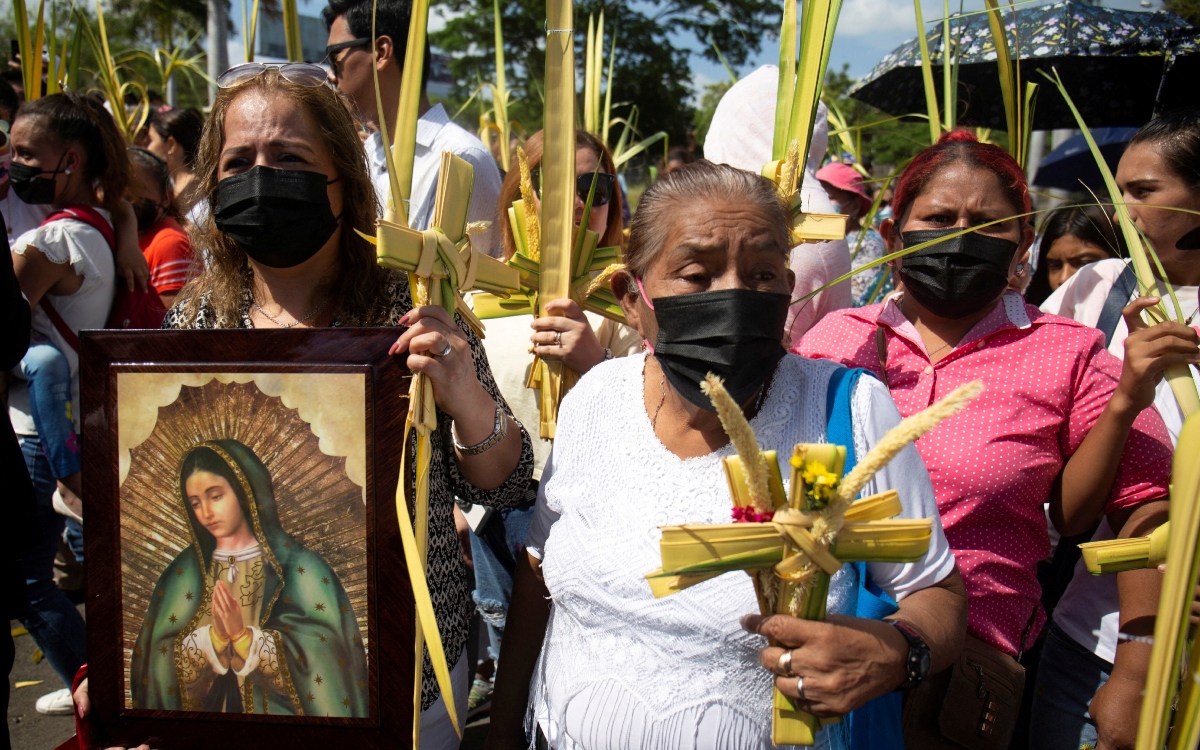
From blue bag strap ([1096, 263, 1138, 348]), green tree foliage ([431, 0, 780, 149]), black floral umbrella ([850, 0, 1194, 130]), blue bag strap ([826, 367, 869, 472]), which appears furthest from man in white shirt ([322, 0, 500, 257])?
green tree foliage ([431, 0, 780, 149])

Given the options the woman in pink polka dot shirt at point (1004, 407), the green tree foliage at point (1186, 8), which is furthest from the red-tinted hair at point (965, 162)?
the green tree foliage at point (1186, 8)

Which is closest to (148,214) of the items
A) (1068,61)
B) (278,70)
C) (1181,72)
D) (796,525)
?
(278,70)

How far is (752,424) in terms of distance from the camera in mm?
1573

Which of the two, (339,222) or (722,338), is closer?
(722,338)

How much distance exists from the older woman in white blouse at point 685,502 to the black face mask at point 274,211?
67 centimetres

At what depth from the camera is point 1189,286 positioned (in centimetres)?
229

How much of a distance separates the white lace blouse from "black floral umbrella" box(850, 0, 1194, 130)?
3692mm

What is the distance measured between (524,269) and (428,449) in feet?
2.68

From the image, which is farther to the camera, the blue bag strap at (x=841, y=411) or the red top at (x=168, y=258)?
the red top at (x=168, y=258)

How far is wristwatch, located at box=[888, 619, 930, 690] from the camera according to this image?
1.31 metres

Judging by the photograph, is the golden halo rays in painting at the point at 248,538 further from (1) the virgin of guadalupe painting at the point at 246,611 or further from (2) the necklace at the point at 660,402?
(2) the necklace at the point at 660,402

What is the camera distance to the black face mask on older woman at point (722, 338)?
1.49 m

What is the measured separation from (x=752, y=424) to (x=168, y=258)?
363 cm

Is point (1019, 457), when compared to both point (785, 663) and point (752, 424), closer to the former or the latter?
point (752, 424)
